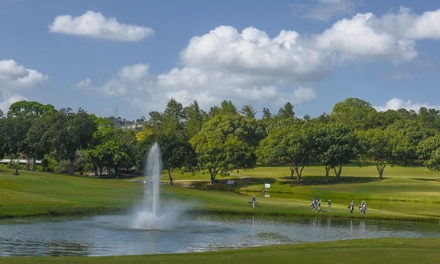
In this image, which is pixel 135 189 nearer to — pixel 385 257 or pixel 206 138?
pixel 206 138

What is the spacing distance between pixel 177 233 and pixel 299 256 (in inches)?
686

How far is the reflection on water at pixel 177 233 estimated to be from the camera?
34062 mm

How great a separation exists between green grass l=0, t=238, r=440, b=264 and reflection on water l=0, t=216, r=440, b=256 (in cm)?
552

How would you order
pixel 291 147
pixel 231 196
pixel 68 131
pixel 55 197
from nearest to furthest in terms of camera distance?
pixel 55 197, pixel 231 196, pixel 68 131, pixel 291 147

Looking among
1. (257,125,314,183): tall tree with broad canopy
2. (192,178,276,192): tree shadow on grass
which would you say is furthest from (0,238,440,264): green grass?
(257,125,314,183): tall tree with broad canopy

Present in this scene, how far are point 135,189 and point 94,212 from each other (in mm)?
31091

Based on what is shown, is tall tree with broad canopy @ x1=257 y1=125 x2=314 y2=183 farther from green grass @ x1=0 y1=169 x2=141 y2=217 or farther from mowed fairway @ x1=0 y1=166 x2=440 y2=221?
→ green grass @ x1=0 y1=169 x2=141 y2=217

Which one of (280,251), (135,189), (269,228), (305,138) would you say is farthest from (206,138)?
(280,251)

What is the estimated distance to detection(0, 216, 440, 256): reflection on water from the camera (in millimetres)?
34062

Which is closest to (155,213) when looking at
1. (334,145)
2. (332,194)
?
(332,194)

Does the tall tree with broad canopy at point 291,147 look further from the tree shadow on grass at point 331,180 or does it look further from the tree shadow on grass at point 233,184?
the tree shadow on grass at point 233,184

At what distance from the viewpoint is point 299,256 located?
92.0 ft

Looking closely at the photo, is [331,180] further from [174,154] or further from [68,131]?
[68,131]

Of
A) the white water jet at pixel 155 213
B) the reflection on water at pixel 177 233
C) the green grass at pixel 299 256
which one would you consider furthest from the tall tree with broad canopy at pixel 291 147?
the green grass at pixel 299 256
